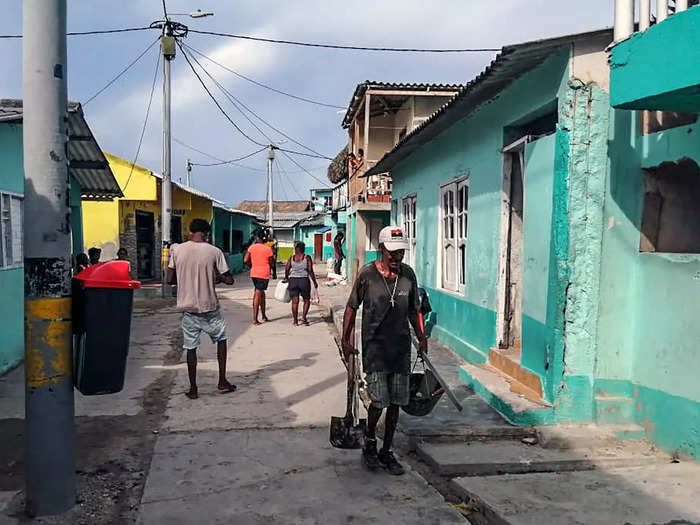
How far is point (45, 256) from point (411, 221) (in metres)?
8.17

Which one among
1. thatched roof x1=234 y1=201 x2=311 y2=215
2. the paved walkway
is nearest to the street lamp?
the paved walkway

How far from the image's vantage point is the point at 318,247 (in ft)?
139

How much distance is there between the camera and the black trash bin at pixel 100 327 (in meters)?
3.33

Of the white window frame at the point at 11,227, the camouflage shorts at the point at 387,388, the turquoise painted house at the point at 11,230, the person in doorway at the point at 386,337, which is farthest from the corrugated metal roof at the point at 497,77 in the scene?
the white window frame at the point at 11,227

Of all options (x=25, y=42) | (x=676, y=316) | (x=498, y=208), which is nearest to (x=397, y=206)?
(x=498, y=208)

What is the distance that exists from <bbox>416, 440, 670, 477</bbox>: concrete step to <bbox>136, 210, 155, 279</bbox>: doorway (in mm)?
15666

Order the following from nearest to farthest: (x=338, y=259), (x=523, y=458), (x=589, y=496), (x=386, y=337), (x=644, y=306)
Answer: (x=589, y=496), (x=386, y=337), (x=523, y=458), (x=644, y=306), (x=338, y=259)

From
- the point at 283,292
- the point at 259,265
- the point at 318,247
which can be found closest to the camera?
the point at 259,265

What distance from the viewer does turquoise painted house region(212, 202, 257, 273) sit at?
1043 inches

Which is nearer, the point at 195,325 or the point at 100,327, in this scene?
the point at 100,327

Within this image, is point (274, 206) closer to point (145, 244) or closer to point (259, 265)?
point (145, 244)

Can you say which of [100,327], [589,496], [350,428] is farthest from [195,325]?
[589,496]

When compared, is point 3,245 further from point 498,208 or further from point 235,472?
point 498,208

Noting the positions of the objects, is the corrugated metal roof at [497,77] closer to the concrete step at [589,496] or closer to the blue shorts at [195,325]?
the concrete step at [589,496]
